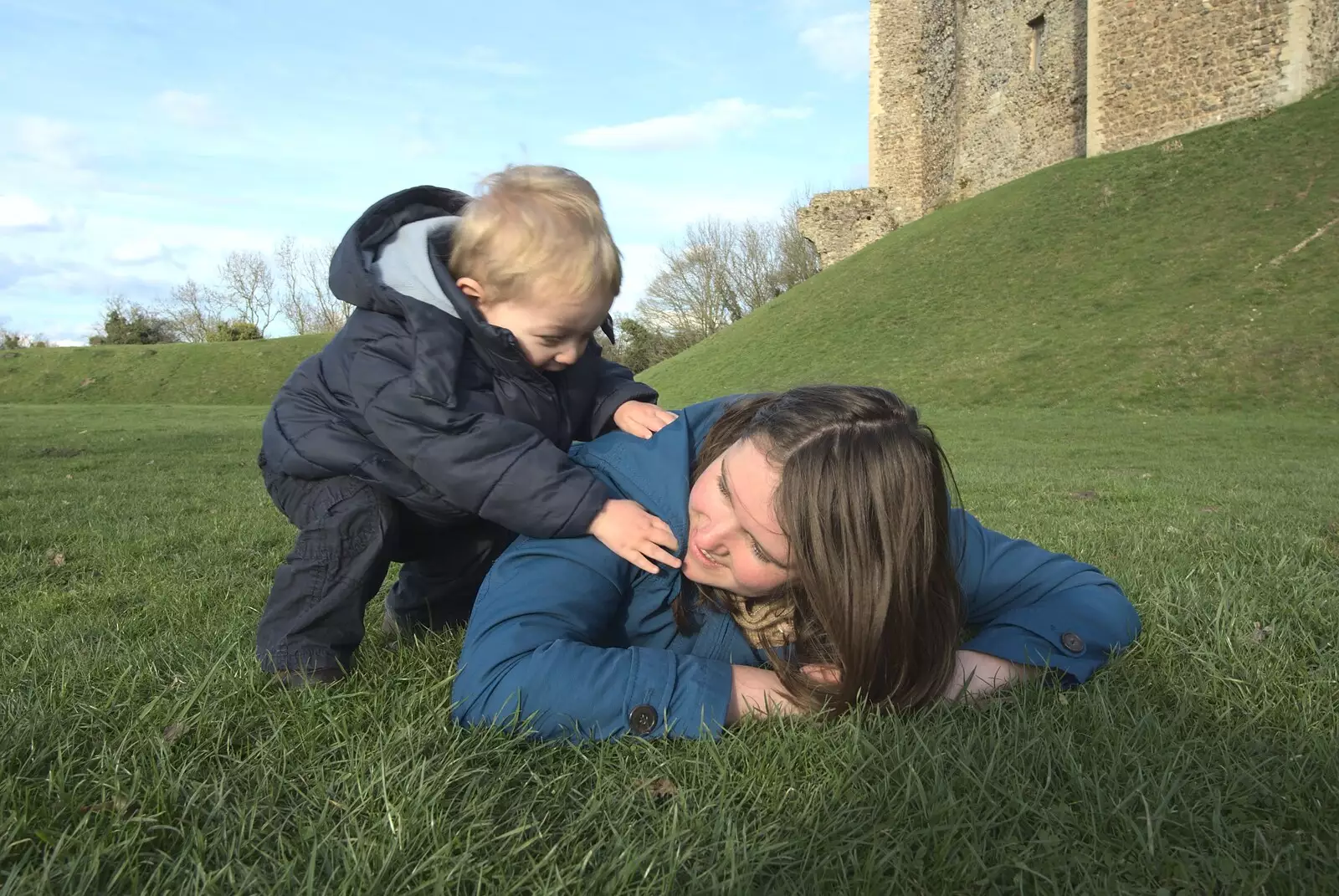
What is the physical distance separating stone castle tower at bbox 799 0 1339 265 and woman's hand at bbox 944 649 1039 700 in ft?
81.2

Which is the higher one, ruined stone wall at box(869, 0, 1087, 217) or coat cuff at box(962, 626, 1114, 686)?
ruined stone wall at box(869, 0, 1087, 217)

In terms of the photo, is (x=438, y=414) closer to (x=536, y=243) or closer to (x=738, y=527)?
(x=536, y=243)

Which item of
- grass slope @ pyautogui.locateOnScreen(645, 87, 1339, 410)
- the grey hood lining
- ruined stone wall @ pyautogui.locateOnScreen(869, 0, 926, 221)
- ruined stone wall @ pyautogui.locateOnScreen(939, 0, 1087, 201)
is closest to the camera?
the grey hood lining

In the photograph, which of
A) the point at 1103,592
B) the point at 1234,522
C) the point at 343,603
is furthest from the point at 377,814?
the point at 1234,522

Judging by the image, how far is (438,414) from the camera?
2.47 meters

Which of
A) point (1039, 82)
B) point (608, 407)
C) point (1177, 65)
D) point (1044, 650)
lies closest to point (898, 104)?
point (1039, 82)

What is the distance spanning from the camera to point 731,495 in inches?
86.5

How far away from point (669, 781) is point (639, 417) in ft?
4.94

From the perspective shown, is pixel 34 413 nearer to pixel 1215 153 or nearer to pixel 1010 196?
pixel 1010 196

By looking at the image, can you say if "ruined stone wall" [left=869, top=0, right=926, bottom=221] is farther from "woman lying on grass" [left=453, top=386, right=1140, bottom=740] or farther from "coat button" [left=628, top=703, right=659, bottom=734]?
"coat button" [left=628, top=703, right=659, bottom=734]

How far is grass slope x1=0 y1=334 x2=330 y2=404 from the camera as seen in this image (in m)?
36.6

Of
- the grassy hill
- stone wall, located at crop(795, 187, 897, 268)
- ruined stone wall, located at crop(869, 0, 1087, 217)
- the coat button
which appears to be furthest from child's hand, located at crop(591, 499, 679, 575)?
stone wall, located at crop(795, 187, 897, 268)

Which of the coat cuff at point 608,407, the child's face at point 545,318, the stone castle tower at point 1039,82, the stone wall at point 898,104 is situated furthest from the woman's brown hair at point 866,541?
the stone wall at point 898,104

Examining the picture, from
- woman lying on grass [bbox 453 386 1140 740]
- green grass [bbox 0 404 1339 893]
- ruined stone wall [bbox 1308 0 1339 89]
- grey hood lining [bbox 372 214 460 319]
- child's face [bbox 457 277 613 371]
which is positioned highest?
ruined stone wall [bbox 1308 0 1339 89]
